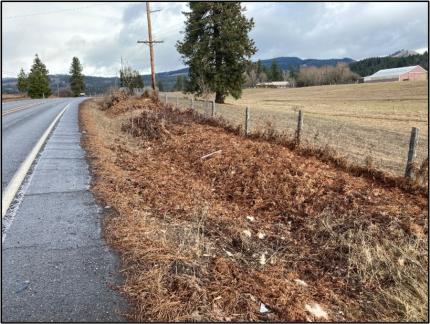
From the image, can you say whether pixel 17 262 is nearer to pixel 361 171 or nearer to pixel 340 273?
pixel 340 273

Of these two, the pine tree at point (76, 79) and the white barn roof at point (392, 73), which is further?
the white barn roof at point (392, 73)

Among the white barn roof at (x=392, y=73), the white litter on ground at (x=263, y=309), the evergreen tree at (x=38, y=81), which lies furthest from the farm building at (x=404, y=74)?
the white litter on ground at (x=263, y=309)

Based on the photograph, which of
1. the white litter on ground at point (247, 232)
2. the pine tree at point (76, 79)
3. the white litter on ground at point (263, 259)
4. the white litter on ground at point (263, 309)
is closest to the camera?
the white litter on ground at point (263, 309)

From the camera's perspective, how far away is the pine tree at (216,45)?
32312 mm

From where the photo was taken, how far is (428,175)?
5965 mm

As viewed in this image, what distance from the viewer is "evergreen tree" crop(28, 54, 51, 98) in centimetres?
8688

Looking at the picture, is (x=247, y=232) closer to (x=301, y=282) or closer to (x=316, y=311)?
(x=301, y=282)

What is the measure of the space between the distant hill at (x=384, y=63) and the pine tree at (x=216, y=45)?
405 feet

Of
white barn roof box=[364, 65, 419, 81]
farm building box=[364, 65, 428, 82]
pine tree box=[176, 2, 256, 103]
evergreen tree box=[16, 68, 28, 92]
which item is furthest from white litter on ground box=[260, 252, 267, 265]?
white barn roof box=[364, 65, 419, 81]

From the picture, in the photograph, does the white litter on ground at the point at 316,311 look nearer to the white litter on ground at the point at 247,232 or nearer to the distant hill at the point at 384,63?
the white litter on ground at the point at 247,232

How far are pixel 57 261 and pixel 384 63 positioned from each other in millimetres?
160659

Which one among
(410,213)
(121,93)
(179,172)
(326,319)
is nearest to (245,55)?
(121,93)

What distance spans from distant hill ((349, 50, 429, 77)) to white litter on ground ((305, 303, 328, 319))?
152m

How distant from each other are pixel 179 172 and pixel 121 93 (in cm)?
2137
